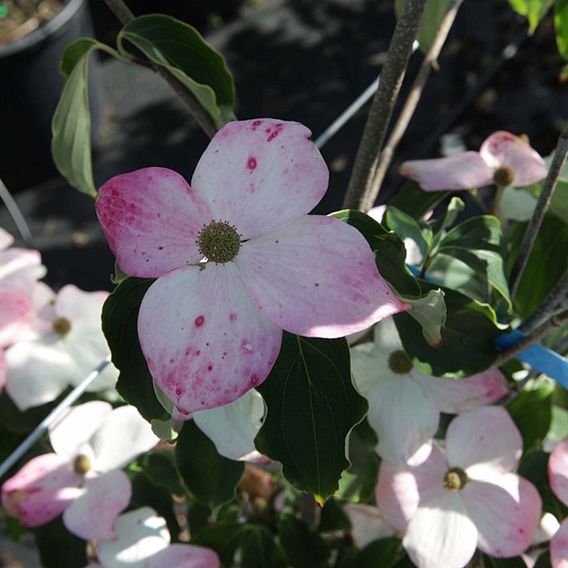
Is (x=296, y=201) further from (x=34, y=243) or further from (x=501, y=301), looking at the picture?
(x=34, y=243)

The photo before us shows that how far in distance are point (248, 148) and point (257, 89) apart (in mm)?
1954

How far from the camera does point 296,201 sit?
432mm

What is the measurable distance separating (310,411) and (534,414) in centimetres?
36

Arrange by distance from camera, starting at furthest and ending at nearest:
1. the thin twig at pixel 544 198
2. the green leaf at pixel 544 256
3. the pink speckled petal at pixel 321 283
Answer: the green leaf at pixel 544 256 → the thin twig at pixel 544 198 → the pink speckled petal at pixel 321 283

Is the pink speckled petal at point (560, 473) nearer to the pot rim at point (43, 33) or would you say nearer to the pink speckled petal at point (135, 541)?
the pink speckled petal at point (135, 541)

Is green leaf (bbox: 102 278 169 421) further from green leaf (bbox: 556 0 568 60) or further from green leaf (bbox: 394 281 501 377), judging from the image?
green leaf (bbox: 556 0 568 60)

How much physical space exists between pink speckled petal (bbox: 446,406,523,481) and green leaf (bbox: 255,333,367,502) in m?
0.19

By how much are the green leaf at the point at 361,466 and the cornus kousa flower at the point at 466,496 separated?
0.04ft

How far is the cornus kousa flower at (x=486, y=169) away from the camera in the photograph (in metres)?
0.66

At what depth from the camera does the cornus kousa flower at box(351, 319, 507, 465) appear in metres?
0.64

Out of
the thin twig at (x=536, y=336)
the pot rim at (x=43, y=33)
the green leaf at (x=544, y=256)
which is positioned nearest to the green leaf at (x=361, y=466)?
the thin twig at (x=536, y=336)

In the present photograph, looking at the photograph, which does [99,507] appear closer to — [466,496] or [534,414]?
[466,496]

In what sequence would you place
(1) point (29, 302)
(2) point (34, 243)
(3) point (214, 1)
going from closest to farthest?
(1) point (29, 302) < (2) point (34, 243) < (3) point (214, 1)

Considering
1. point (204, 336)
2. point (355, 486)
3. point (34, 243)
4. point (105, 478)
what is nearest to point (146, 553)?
point (105, 478)
